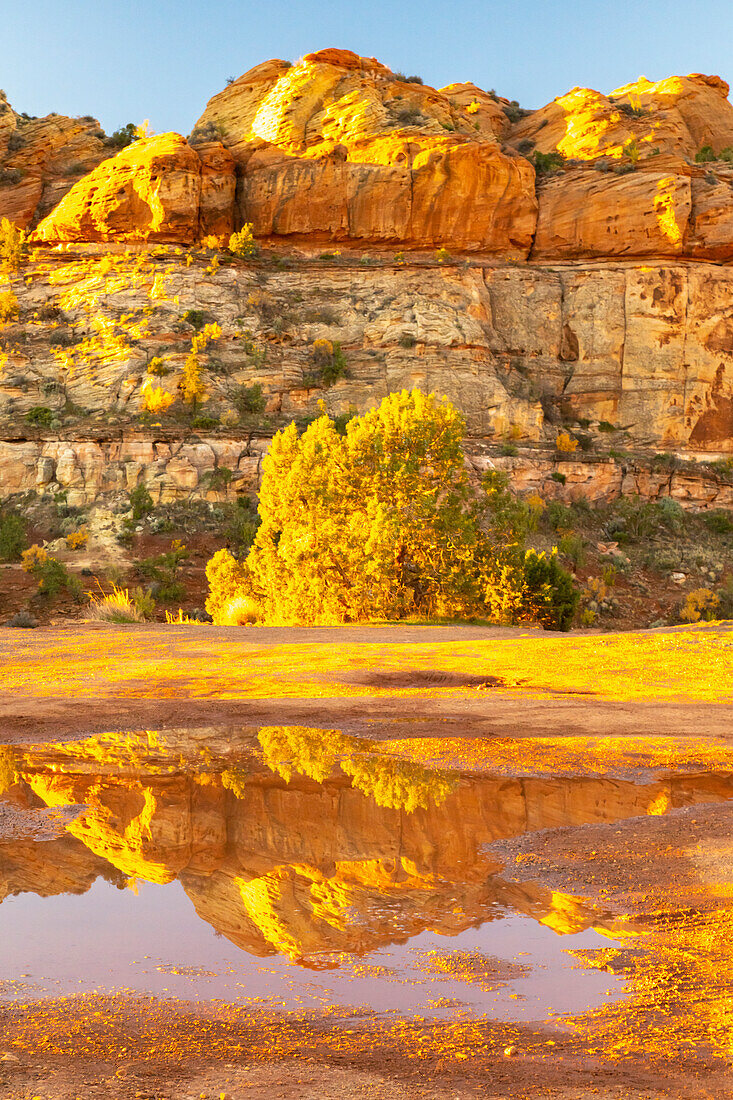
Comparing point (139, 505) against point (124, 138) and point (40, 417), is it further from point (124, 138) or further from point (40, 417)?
point (124, 138)

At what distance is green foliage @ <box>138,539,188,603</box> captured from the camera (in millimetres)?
31109

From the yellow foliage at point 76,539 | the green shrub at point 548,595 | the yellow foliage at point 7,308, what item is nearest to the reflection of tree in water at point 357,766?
the green shrub at point 548,595

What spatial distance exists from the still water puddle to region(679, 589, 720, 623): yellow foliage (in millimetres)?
26604

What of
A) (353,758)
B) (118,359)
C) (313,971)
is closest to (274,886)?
(313,971)

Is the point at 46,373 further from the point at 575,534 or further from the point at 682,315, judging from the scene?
the point at 682,315

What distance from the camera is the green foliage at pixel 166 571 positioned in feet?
102

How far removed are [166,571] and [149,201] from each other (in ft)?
70.3

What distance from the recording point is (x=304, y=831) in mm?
5387

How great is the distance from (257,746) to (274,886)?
3549 mm

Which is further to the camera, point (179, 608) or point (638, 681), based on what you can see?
point (179, 608)

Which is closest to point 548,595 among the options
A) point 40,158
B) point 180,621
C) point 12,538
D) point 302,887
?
point 180,621

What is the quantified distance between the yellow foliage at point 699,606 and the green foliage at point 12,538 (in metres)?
22.6

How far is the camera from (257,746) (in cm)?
796

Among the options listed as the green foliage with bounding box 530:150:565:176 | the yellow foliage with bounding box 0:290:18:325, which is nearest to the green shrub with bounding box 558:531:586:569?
the green foliage with bounding box 530:150:565:176
